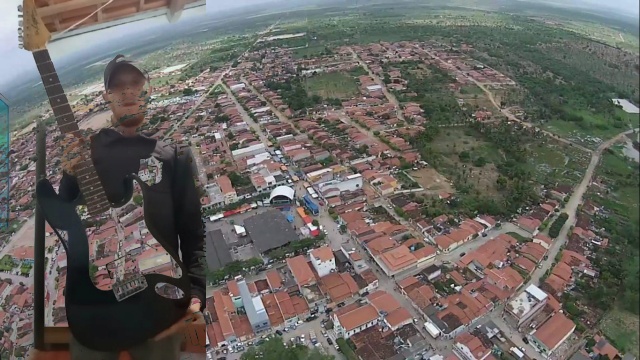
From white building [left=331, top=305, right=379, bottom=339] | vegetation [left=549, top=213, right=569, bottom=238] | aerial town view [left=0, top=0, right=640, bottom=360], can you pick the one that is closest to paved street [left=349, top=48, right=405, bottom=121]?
aerial town view [left=0, top=0, right=640, bottom=360]

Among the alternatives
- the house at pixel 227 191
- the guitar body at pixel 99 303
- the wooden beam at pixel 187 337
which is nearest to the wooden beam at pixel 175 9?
the guitar body at pixel 99 303

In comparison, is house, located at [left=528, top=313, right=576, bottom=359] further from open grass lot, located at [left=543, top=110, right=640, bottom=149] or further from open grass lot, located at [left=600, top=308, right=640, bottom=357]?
open grass lot, located at [left=543, top=110, right=640, bottom=149]

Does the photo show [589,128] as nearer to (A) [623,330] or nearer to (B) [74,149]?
(A) [623,330]

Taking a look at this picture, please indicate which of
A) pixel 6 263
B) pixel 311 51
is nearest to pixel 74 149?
pixel 6 263

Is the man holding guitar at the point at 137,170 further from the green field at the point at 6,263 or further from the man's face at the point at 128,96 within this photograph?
the green field at the point at 6,263

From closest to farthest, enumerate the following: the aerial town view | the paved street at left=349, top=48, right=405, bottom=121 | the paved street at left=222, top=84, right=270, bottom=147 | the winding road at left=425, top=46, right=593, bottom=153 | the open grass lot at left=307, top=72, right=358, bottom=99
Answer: the aerial town view < the winding road at left=425, top=46, right=593, bottom=153 < the paved street at left=222, top=84, right=270, bottom=147 < the paved street at left=349, top=48, right=405, bottom=121 < the open grass lot at left=307, top=72, right=358, bottom=99
